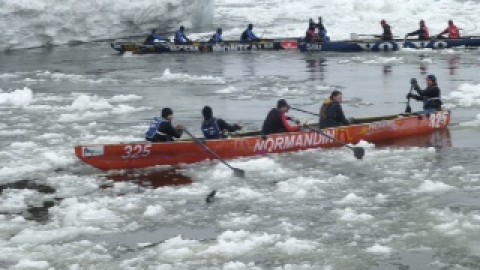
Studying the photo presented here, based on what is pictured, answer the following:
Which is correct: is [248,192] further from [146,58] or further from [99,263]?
[146,58]

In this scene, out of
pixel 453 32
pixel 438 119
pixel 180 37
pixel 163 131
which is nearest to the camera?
pixel 163 131

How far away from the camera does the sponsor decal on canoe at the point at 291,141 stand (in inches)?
600

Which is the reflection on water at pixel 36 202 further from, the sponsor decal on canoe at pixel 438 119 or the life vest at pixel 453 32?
the life vest at pixel 453 32

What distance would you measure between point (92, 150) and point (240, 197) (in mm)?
3306

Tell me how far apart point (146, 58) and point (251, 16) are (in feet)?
64.4

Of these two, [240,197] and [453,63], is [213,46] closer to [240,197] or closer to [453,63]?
[453,63]

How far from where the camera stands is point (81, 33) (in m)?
39.3

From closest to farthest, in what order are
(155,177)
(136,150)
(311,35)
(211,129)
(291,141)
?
(155,177), (136,150), (211,129), (291,141), (311,35)

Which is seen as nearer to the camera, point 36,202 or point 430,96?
point 36,202

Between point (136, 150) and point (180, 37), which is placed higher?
point (180, 37)

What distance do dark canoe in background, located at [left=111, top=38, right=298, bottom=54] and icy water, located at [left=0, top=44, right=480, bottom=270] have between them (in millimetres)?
9800

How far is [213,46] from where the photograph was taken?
1332 inches

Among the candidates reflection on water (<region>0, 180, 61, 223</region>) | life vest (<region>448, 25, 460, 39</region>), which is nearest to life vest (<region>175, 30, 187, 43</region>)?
life vest (<region>448, 25, 460, 39</region>)

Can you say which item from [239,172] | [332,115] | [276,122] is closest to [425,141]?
[332,115]
